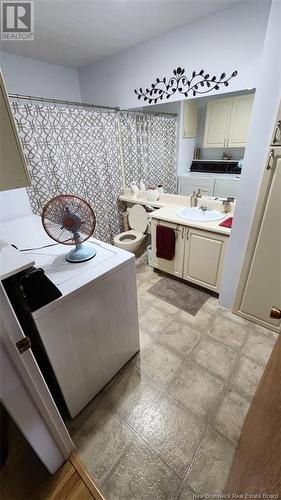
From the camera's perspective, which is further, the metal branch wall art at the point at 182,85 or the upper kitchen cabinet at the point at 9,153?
the metal branch wall art at the point at 182,85

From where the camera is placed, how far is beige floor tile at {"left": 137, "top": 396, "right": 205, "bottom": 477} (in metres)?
1.08

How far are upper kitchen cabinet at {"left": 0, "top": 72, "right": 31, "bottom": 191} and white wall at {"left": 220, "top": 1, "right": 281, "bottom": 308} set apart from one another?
4.57 feet

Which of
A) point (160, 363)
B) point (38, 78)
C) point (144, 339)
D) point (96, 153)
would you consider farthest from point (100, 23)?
point (160, 363)

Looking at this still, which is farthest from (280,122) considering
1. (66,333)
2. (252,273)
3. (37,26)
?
(37,26)

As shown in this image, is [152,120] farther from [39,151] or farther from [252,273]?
[252,273]

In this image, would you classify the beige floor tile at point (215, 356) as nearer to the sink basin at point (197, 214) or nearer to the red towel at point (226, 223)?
the red towel at point (226, 223)

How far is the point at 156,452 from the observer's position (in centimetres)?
110

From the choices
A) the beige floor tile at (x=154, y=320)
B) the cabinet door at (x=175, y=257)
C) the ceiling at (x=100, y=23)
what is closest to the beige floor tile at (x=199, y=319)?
the beige floor tile at (x=154, y=320)

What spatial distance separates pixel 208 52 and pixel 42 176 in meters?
1.93

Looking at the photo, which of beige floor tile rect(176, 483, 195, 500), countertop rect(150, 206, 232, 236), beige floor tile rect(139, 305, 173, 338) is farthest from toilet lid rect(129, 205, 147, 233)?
beige floor tile rect(176, 483, 195, 500)

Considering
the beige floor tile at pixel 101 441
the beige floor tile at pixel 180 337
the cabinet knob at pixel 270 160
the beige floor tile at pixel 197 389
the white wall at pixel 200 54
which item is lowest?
the beige floor tile at pixel 197 389

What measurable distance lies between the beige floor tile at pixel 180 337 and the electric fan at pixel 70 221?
41.1 inches

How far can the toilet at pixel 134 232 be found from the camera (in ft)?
8.62

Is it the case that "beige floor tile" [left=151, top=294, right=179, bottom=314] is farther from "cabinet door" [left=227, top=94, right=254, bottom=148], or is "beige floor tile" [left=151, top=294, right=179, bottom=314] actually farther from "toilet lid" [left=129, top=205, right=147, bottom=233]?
"cabinet door" [left=227, top=94, right=254, bottom=148]
